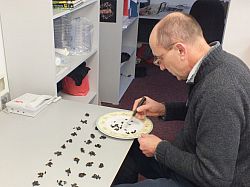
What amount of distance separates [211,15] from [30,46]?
1.79m

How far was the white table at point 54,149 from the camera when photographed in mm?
1138

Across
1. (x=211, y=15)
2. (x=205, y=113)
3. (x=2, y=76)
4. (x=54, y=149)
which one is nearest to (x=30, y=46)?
(x=2, y=76)

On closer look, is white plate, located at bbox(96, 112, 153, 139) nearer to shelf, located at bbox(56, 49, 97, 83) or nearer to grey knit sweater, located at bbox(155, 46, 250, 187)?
grey knit sweater, located at bbox(155, 46, 250, 187)

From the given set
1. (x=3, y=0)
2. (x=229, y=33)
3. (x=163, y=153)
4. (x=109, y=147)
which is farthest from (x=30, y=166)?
(x=229, y=33)

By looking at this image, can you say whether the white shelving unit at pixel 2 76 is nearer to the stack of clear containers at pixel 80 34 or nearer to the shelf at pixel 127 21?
the stack of clear containers at pixel 80 34

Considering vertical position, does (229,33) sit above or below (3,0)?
below

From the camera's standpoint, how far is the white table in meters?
1.14

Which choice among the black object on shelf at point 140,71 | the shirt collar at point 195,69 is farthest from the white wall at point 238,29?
the black object on shelf at point 140,71

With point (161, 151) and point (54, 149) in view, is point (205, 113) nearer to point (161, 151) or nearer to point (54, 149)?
point (161, 151)

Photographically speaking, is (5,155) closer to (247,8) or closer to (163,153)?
(163,153)

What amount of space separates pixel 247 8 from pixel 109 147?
1.22 m

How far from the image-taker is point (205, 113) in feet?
3.42

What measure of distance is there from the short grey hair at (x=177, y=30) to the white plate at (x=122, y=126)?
0.45 metres

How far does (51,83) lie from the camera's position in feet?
5.54
